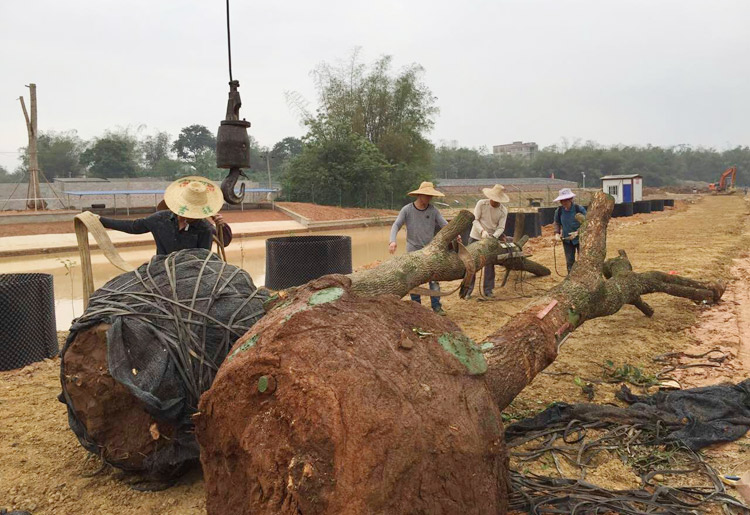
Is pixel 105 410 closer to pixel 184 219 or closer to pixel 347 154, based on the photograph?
pixel 184 219

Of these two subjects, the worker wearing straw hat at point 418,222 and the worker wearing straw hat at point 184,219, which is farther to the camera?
the worker wearing straw hat at point 418,222

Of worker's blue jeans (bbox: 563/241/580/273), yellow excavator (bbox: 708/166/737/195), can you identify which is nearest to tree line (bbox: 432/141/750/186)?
yellow excavator (bbox: 708/166/737/195)

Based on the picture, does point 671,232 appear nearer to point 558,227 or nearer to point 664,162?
point 558,227

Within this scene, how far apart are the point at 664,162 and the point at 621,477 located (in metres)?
92.3

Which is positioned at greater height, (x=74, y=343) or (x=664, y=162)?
(x=664, y=162)

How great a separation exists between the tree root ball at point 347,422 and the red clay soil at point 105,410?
702 millimetres

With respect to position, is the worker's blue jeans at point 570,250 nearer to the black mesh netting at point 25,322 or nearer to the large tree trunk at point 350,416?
the large tree trunk at point 350,416

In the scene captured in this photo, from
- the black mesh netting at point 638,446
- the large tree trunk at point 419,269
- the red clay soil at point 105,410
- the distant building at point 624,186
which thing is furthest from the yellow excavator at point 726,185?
the red clay soil at point 105,410

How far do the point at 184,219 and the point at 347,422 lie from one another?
2.56 meters

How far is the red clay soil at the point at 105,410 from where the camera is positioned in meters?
2.77

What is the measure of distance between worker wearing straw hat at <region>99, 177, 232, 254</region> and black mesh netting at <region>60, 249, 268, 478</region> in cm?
91

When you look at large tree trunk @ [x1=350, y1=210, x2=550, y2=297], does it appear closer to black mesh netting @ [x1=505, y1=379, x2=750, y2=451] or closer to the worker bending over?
black mesh netting @ [x1=505, y1=379, x2=750, y2=451]

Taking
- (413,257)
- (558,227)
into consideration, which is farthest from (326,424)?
(558,227)

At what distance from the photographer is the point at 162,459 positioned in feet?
9.20
